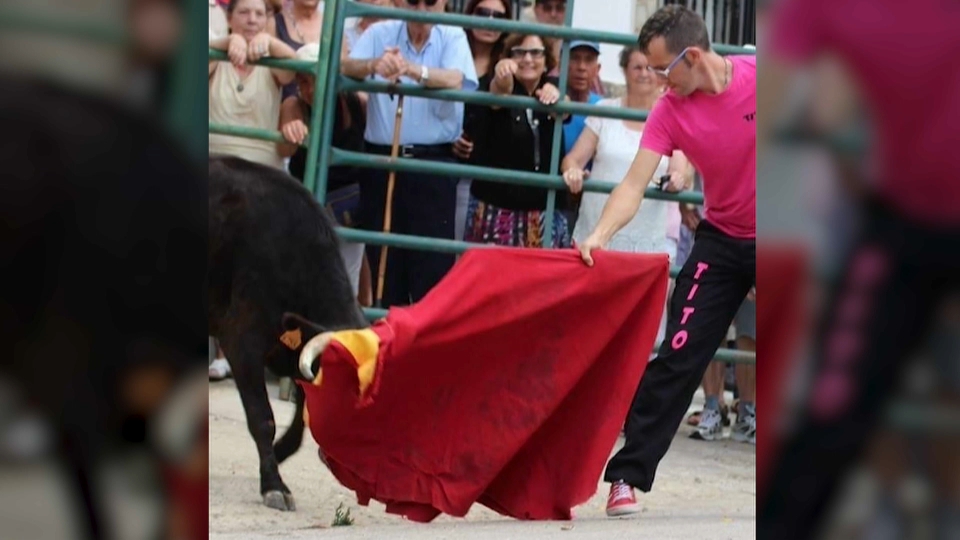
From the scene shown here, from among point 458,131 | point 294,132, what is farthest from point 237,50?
point 458,131

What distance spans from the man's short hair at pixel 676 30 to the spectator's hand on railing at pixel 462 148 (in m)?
2.43

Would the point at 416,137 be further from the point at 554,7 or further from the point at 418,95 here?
the point at 554,7

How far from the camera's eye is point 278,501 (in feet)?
20.5

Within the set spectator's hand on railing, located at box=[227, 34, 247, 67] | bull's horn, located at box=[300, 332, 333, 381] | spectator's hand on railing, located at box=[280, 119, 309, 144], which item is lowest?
bull's horn, located at box=[300, 332, 333, 381]

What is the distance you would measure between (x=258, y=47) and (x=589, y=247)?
2622 mm

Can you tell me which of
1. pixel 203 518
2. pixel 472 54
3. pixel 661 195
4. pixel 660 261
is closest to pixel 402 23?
pixel 472 54

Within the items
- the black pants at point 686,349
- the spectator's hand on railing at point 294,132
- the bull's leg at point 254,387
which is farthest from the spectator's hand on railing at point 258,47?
the black pants at point 686,349

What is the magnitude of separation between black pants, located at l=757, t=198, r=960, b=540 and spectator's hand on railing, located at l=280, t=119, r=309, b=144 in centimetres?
665

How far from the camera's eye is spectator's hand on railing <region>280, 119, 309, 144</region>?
7.94m

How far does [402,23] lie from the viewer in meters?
7.95

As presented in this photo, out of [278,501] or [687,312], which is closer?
[687,312]

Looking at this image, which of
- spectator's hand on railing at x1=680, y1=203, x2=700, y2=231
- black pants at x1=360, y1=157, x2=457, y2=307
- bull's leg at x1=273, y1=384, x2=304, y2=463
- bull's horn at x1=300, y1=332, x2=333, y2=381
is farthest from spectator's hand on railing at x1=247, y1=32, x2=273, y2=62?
bull's horn at x1=300, y1=332, x2=333, y2=381

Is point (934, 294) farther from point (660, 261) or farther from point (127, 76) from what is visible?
point (660, 261)

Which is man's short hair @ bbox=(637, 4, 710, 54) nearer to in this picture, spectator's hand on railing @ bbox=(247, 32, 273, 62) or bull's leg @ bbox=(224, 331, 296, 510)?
bull's leg @ bbox=(224, 331, 296, 510)
